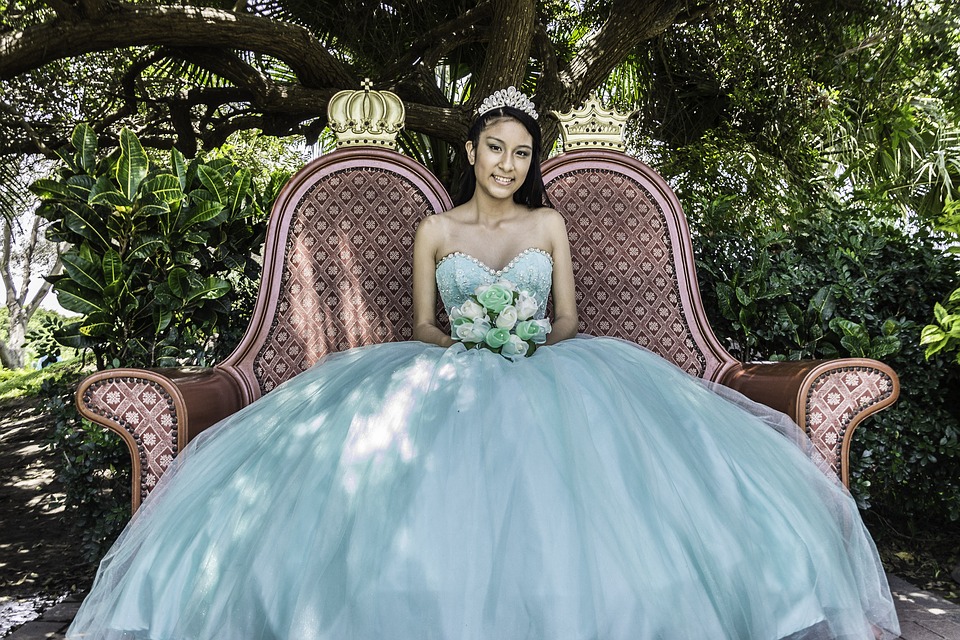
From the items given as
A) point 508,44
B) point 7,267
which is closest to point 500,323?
point 508,44

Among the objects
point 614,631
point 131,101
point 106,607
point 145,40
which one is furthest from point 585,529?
point 131,101

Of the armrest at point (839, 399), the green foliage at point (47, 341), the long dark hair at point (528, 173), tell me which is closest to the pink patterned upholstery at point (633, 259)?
the long dark hair at point (528, 173)

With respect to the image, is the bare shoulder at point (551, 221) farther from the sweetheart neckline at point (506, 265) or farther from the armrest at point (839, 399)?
the armrest at point (839, 399)

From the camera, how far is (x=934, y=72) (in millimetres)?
5016

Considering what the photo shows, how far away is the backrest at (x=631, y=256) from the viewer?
2.86m

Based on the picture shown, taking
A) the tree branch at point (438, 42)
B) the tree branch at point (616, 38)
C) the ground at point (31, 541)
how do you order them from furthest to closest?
the tree branch at point (438, 42) → the tree branch at point (616, 38) → the ground at point (31, 541)

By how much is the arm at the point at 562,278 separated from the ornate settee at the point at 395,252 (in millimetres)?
157

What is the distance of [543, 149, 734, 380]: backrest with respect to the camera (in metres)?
2.86

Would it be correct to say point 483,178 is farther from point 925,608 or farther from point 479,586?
point 925,608

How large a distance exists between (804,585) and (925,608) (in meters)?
1.88

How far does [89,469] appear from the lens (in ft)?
10.1

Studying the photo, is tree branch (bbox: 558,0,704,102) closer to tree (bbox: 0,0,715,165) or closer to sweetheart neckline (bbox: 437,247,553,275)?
tree (bbox: 0,0,715,165)

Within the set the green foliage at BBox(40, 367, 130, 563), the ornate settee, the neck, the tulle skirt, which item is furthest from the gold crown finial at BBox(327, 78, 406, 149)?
the green foliage at BBox(40, 367, 130, 563)

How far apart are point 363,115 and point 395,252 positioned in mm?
587
